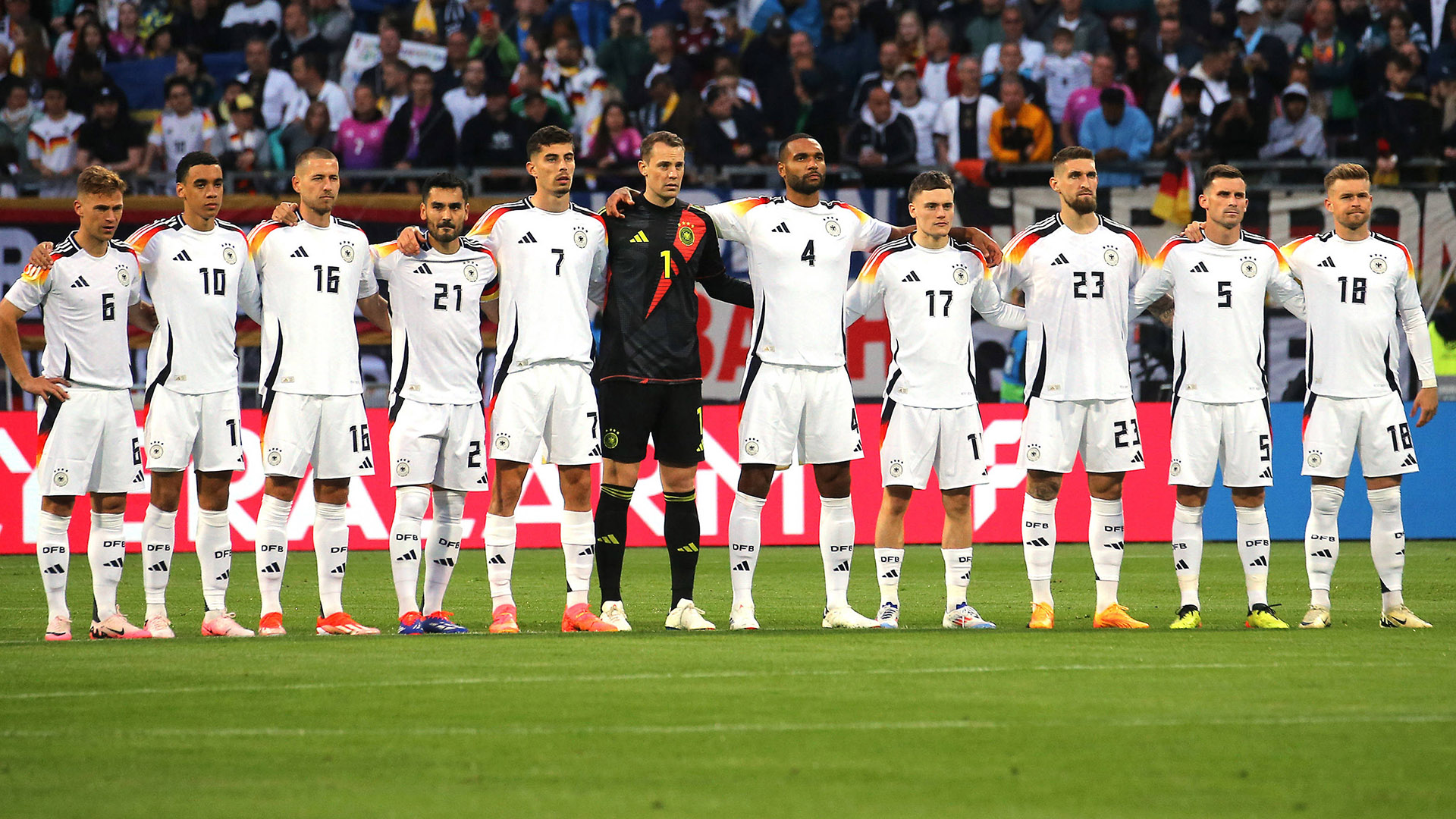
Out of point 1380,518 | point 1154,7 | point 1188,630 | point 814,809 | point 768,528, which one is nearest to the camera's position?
point 814,809

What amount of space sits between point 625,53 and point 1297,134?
8.00 meters

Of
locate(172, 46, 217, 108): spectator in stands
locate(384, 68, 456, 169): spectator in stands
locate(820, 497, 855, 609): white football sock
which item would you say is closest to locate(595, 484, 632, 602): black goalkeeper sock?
locate(820, 497, 855, 609): white football sock

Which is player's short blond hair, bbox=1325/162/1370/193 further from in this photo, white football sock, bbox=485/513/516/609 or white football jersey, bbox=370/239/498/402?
white football sock, bbox=485/513/516/609

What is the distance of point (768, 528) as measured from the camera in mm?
16984

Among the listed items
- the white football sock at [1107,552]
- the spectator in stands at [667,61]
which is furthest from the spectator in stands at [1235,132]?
the white football sock at [1107,552]

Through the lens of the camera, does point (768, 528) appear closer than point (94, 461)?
No

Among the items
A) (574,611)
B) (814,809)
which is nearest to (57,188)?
(574,611)

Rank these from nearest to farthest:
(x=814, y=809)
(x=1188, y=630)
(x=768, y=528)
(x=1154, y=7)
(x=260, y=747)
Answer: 1. (x=814, y=809)
2. (x=260, y=747)
3. (x=1188, y=630)
4. (x=768, y=528)
5. (x=1154, y=7)

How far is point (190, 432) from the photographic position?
378 inches

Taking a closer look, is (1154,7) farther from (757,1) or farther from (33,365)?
(33,365)

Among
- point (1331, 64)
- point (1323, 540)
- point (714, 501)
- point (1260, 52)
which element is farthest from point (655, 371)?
point (1331, 64)

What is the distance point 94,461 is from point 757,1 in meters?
13.9

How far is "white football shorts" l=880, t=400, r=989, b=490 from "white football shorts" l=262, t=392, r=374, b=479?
3058 mm

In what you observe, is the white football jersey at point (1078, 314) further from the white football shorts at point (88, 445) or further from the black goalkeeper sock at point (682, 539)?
the white football shorts at point (88, 445)
